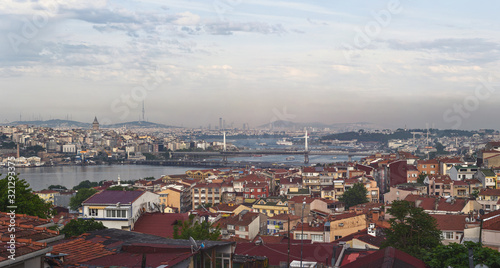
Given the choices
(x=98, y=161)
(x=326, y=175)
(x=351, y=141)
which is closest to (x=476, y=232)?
(x=326, y=175)

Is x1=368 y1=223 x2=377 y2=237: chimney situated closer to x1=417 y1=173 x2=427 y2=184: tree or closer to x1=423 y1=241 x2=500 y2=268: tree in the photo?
x1=423 y1=241 x2=500 y2=268: tree

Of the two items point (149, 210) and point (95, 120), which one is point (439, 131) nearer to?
point (95, 120)

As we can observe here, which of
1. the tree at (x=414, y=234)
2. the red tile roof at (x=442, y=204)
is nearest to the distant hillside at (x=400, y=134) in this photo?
the red tile roof at (x=442, y=204)

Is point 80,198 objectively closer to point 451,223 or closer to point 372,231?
point 372,231

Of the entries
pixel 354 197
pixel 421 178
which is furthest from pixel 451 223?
pixel 421 178

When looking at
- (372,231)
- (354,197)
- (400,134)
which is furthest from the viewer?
(400,134)

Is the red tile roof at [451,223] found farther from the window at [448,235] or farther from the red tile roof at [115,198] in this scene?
the red tile roof at [115,198]
